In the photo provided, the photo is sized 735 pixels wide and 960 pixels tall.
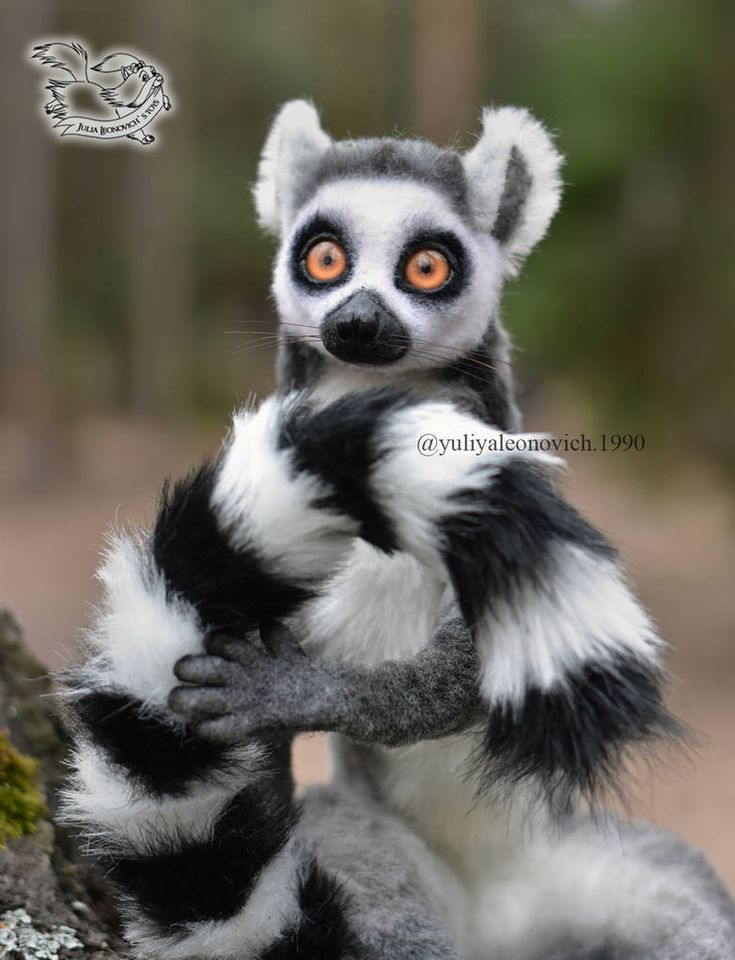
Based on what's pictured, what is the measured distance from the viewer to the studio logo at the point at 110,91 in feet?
9.84

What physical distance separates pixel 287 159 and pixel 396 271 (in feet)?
1.86

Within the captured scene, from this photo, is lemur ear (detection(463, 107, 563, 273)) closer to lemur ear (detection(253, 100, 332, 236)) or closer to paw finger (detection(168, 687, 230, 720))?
lemur ear (detection(253, 100, 332, 236))

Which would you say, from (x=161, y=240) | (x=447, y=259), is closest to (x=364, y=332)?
(x=447, y=259)

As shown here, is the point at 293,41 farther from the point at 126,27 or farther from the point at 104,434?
the point at 104,434

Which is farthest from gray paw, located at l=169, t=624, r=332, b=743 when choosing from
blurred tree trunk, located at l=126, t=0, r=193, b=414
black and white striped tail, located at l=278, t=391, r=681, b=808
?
blurred tree trunk, located at l=126, t=0, r=193, b=414

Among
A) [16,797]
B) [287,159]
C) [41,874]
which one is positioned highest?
[287,159]

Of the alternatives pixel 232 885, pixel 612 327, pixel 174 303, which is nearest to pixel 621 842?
pixel 232 885

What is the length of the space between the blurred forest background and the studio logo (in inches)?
7.4

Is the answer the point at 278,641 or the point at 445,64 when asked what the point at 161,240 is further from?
the point at 278,641

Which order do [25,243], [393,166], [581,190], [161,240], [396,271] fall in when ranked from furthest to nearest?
[161,240]
[25,243]
[581,190]
[393,166]
[396,271]

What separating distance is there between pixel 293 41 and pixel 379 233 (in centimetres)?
1591

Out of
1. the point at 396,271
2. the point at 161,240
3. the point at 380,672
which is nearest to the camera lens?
the point at 380,672

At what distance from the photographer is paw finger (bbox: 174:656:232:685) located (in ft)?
6.35

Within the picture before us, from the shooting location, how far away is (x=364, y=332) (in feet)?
8.52
